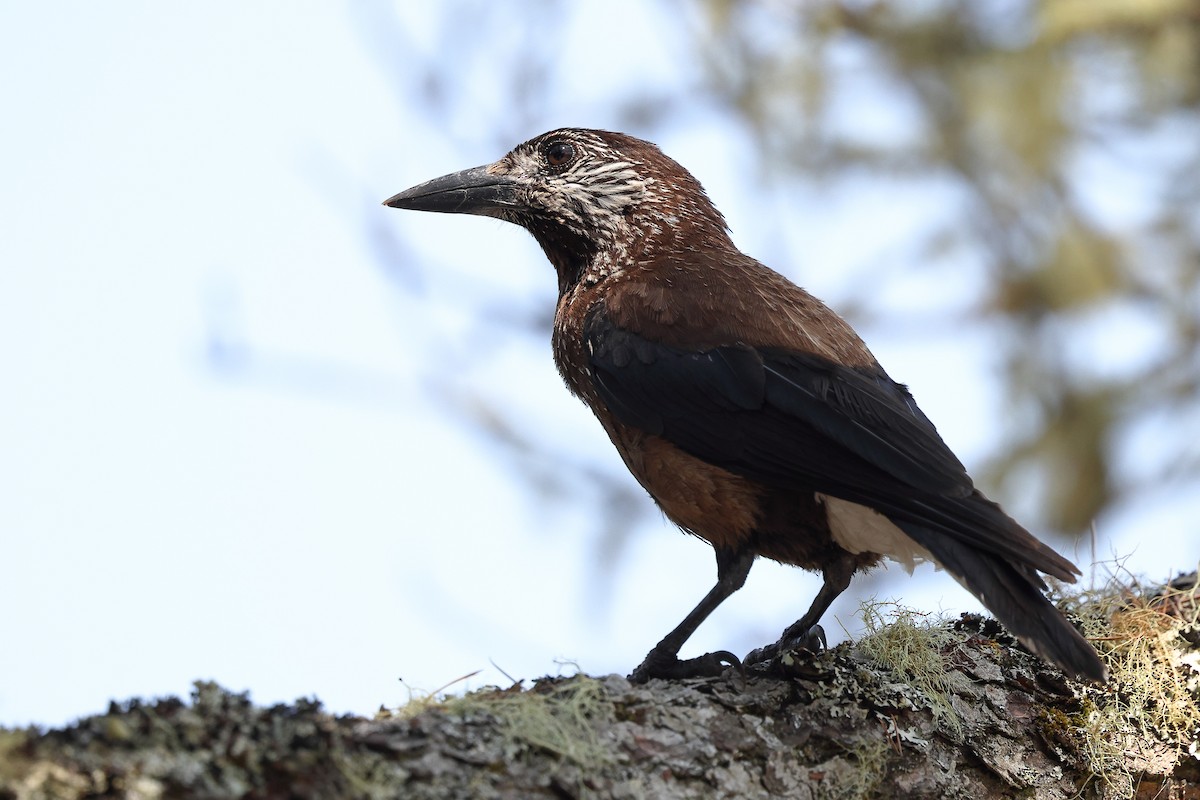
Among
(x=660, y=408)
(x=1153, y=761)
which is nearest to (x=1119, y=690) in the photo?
(x=1153, y=761)

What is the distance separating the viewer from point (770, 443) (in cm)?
388

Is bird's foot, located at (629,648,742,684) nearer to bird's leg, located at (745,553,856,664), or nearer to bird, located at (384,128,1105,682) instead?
bird, located at (384,128,1105,682)

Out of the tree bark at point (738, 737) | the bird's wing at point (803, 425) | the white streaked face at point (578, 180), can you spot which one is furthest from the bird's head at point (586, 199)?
the tree bark at point (738, 737)

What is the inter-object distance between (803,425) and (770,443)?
0.11 metres

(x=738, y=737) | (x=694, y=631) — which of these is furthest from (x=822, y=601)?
(x=738, y=737)

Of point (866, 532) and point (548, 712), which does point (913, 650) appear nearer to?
point (866, 532)

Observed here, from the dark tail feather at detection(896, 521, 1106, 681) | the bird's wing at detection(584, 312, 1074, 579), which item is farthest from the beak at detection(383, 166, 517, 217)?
the dark tail feather at detection(896, 521, 1106, 681)

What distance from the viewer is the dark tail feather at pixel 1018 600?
3.11 meters

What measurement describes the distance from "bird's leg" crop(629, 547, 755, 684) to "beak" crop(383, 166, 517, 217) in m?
1.90

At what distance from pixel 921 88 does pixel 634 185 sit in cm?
321

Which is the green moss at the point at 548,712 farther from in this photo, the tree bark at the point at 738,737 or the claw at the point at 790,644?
the claw at the point at 790,644

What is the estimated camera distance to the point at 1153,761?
3.38 meters

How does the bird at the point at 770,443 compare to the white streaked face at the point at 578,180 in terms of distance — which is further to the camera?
the white streaked face at the point at 578,180

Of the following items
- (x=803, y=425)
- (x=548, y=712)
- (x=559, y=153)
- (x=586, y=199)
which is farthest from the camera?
(x=559, y=153)
